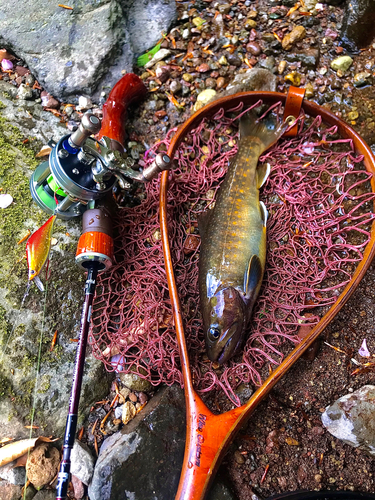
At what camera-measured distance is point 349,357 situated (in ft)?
9.22

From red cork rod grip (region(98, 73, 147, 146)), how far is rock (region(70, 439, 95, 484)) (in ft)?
7.62

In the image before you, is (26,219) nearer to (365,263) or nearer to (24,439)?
(24,439)

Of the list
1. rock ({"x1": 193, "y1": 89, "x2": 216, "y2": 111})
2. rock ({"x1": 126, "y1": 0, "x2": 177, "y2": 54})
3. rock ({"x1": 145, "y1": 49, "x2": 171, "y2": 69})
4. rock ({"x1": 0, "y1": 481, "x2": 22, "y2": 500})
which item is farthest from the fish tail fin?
rock ({"x1": 0, "y1": 481, "x2": 22, "y2": 500})

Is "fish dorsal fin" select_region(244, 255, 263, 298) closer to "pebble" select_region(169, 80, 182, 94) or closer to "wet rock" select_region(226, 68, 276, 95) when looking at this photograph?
"wet rock" select_region(226, 68, 276, 95)

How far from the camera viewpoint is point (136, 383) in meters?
2.78

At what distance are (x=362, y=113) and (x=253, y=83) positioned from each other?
1080 mm

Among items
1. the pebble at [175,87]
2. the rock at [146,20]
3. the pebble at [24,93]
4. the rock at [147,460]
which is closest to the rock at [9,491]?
the rock at [147,460]

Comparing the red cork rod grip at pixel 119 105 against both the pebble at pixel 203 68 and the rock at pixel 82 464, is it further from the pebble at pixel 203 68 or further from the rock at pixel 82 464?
the rock at pixel 82 464

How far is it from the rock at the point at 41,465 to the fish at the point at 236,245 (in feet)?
4.29

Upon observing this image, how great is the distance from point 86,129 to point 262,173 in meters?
1.63

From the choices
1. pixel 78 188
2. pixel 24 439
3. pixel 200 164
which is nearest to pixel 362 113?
pixel 200 164

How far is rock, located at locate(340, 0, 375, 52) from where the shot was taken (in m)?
3.56

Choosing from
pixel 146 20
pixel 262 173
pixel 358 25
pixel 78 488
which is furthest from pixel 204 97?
pixel 78 488

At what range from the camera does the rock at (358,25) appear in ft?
11.7
